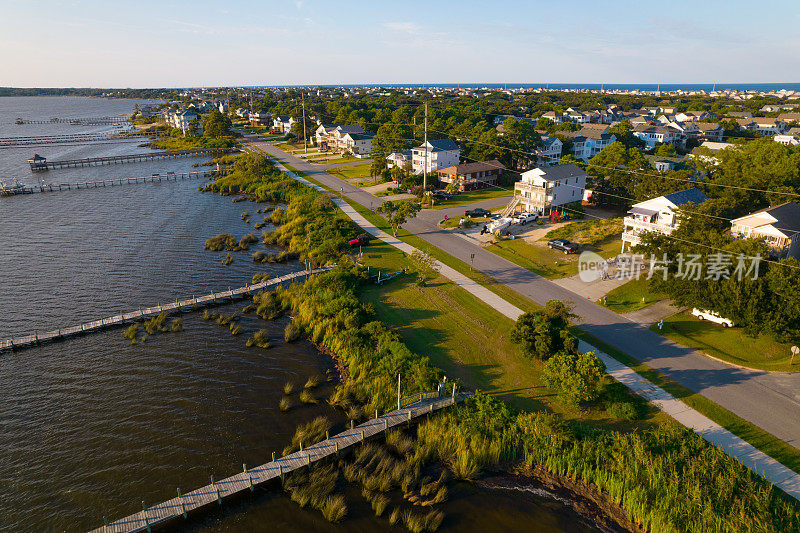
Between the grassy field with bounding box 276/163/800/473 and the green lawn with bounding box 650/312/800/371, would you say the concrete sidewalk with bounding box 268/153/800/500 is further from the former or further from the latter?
the green lawn with bounding box 650/312/800/371

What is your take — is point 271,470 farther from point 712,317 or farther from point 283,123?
point 283,123

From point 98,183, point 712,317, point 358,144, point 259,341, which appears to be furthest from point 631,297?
point 98,183

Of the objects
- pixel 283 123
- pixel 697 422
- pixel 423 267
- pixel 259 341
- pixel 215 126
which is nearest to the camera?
pixel 697 422

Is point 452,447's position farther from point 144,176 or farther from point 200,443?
point 144,176

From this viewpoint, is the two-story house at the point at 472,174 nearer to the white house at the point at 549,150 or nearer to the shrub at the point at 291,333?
the white house at the point at 549,150

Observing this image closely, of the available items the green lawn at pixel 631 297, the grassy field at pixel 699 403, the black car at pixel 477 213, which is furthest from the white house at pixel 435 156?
the green lawn at pixel 631 297

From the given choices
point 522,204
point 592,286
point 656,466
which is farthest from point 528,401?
point 522,204

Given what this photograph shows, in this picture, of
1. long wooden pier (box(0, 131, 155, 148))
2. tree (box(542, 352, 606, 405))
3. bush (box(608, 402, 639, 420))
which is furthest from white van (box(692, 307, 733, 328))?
long wooden pier (box(0, 131, 155, 148))
